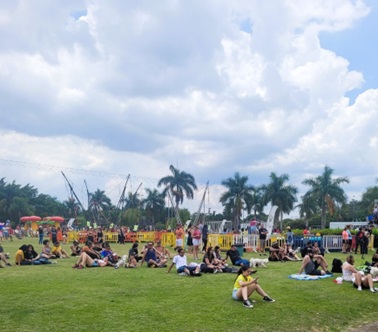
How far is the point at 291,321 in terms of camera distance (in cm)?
940

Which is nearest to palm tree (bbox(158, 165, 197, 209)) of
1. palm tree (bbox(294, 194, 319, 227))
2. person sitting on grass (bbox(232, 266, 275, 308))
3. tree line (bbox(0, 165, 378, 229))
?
tree line (bbox(0, 165, 378, 229))

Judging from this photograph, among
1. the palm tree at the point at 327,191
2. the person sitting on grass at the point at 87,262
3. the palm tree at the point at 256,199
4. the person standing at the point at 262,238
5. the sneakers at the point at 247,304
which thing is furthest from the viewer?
the palm tree at the point at 256,199

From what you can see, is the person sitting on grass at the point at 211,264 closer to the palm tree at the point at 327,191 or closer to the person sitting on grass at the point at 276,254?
the person sitting on grass at the point at 276,254

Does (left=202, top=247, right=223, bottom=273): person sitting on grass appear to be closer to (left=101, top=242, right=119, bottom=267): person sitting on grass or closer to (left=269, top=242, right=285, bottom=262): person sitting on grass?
(left=101, top=242, right=119, bottom=267): person sitting on grass

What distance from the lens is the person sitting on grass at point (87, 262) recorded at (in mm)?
17266

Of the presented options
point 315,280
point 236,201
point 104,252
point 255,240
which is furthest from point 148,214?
point 315,280

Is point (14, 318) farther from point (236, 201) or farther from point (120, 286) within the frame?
point (236, 201)

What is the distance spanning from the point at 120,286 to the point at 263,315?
14.9 feet

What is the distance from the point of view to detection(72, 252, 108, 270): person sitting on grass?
17266 mm

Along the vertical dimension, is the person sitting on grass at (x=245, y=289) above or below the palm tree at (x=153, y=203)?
below

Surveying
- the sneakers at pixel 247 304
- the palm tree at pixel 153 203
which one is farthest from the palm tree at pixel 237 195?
the sneakers at pixel 247 304

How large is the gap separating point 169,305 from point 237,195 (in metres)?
63.7

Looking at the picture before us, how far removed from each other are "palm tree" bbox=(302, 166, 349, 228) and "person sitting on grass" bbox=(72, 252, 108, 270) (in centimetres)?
5084

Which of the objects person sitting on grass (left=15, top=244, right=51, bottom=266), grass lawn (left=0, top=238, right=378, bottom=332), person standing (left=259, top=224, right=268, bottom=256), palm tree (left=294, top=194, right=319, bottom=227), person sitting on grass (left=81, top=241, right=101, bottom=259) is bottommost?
grass lawn (left=0, top=238, right=378, bottom=332)
